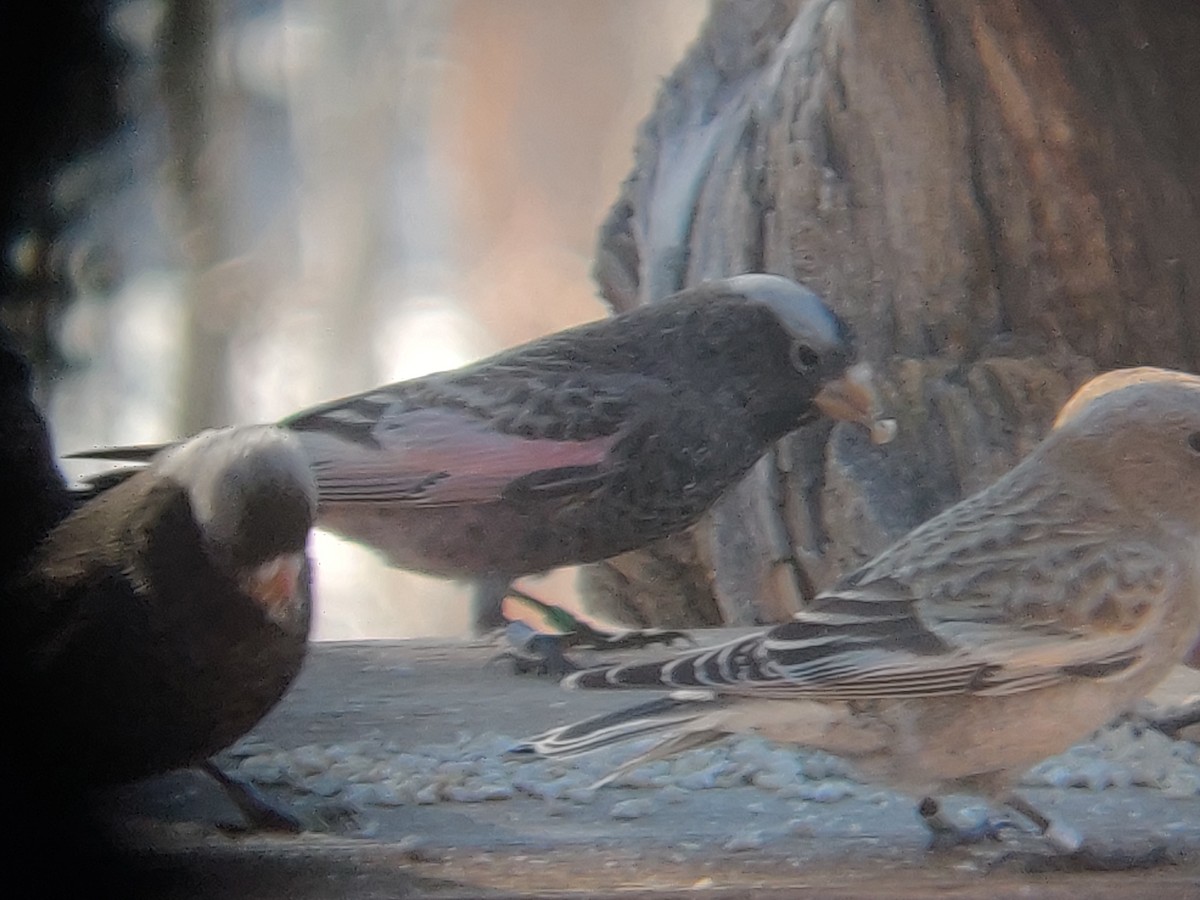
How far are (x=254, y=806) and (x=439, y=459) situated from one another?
286 mm

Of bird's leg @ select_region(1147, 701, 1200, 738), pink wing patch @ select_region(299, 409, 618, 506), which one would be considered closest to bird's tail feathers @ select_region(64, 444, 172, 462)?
pink wing patch @ select_region(299, 409, 618, 506)

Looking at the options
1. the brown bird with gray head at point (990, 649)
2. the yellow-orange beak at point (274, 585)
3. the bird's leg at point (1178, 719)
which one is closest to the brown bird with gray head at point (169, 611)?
the yellow-orange beak at point (274, 585)

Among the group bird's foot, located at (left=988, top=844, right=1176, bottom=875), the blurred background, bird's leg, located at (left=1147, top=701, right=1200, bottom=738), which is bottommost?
→ bird's foot, located at (left=988, top=844, right=1176, bottom=875)

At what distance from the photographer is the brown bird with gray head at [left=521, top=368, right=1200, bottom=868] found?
2.52 ft

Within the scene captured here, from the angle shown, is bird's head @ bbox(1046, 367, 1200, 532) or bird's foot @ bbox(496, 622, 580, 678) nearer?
bird's head @ bbox(1046, 367, 1200, 532)

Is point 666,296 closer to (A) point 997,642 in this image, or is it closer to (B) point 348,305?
(B) point 348,305

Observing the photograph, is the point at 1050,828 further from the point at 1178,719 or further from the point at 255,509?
the point at 255,509

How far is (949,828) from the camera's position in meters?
0.80

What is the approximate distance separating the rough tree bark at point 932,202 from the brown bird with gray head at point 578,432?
0.14 feet

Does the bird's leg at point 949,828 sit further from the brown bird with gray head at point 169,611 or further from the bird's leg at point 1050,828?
the brown bird with gray head at point 169,611

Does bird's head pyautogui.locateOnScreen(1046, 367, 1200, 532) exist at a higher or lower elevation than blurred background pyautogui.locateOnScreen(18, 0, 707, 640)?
lower

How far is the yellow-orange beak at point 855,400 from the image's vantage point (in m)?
0.92

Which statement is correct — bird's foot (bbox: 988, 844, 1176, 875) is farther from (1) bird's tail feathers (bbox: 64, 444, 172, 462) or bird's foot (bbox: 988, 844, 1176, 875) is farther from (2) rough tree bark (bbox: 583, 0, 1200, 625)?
(1) bird's tail feathers (bbox: 64, 444, 172, 462)

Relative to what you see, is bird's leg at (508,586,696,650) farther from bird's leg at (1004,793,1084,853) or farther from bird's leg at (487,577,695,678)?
bird's leg at (1004,793,1084,853)
